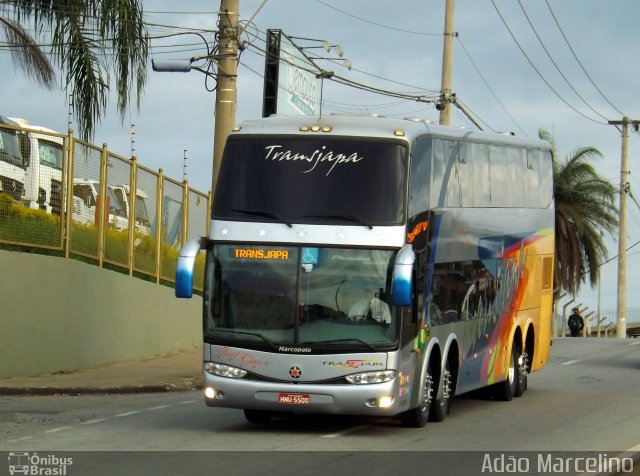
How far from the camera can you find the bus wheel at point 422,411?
49.5ft

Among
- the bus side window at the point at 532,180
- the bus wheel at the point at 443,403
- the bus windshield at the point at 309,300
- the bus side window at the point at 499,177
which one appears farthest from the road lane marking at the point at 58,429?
the bus side window at the point at 532,180

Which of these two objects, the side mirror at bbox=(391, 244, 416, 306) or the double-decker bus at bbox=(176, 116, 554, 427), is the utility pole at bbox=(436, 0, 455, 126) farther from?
the side mirror at bbox=(391, 244, 416, 306)

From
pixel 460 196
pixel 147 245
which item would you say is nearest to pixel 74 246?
pixel 147 245

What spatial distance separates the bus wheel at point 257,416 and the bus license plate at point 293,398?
1.63 m

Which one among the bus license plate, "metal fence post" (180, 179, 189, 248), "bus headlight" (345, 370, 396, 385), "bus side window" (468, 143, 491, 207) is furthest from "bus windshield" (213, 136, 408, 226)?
"metal fence post" (180, 179, 189, 248)

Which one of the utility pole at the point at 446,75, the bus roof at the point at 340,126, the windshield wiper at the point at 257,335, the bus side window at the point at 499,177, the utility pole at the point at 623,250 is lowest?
the utility pole at the point at 623,250

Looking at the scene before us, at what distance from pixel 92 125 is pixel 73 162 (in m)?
0.87

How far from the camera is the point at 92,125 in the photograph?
874 inches

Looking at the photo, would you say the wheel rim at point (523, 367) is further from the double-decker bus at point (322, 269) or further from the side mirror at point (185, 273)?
the side mirror at point (185, 273)

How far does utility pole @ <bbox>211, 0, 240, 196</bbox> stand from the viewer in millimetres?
21438

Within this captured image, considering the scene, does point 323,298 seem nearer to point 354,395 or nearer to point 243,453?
point 354,395

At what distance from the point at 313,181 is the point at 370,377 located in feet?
7.82

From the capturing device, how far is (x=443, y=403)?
16141mm
